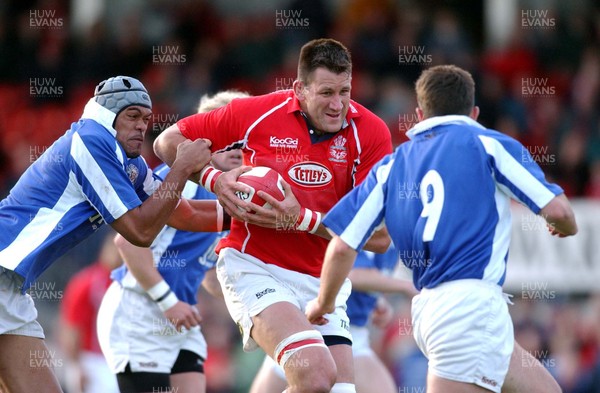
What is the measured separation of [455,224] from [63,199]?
90.9 inches

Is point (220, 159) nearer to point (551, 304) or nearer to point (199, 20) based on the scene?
point (551, 304)

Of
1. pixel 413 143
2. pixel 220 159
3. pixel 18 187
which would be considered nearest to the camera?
pixel 413 143

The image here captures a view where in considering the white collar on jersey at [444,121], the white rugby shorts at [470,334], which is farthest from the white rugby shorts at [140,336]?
the white collar on jersey at [444,121]

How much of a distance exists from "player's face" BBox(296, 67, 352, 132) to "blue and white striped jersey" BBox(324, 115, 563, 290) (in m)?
0.87

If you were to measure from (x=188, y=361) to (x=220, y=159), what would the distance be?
1.53m

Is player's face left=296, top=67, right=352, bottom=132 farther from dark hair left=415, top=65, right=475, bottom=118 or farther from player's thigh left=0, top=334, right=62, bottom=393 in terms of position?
player's thigh left=0, top=334, right=62, bottom=393

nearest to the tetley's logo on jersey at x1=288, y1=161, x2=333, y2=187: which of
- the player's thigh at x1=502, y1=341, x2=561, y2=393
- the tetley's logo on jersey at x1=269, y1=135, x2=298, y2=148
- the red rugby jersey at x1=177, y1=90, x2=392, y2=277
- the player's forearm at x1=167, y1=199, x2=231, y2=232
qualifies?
the red rugby jersey at x1=177, y1=90, x2=392, y2=277

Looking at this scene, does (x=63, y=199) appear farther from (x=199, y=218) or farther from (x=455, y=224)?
(x=455, y=224)

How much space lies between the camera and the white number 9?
217 inches

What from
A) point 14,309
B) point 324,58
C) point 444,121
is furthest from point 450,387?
point 14,309

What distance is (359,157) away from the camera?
21.6 feet

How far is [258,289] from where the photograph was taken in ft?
20.7

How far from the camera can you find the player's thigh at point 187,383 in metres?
7.47

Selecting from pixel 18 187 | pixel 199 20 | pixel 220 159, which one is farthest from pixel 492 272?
pixel 199 20
